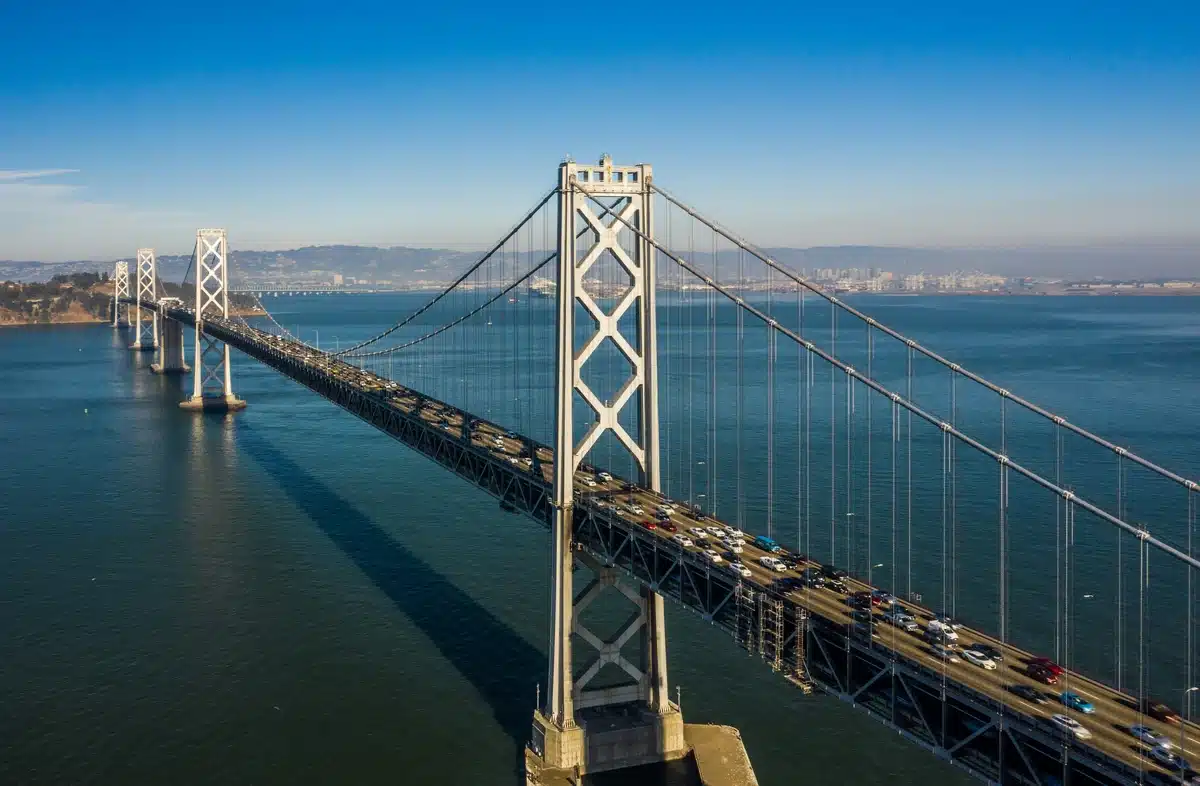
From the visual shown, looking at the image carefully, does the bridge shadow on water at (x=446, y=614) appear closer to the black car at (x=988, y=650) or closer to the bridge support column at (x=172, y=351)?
the black car at (x=988, y=650)

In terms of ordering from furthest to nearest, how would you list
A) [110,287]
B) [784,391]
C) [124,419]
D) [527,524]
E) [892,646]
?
1. [110,287]
2. [784,391]
3. [124,419]
4. [527,524]
5. [892,646]

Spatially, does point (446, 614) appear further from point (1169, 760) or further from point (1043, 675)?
point (1169, 760)

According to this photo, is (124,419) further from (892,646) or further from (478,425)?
(892,646)

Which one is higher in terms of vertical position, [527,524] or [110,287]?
[110,287]

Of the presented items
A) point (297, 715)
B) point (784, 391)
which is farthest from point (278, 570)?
point (784, 391)

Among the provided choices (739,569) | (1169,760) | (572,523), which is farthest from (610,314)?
(1169,760)

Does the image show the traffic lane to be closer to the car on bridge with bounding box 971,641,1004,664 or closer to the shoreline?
the car on bridge with bounding box 971,641,1004,664
